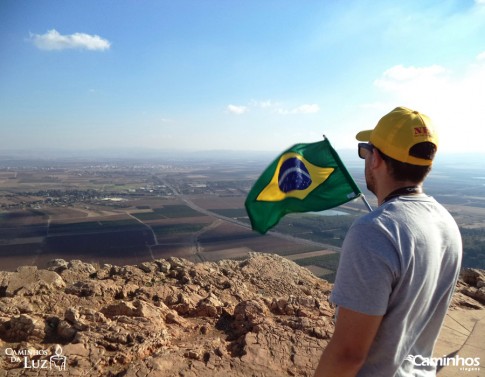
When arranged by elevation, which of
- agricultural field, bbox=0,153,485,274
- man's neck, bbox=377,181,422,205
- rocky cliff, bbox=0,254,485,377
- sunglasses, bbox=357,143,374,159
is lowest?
agricultural field, bbox=0,153,485,274

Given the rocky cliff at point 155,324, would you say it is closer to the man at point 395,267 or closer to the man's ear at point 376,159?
the man at point 395,267

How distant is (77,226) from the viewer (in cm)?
4144

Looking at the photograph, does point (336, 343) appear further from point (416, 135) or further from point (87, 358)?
point (87, 358)

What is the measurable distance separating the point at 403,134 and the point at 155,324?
490cm

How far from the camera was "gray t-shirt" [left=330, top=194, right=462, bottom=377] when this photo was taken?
1.34 m

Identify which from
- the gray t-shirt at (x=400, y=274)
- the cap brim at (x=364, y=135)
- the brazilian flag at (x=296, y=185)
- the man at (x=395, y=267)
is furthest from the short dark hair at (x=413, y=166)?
the brazilian flag at (x=296, y=185)

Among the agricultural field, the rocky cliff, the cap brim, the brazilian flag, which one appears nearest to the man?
the cap brim

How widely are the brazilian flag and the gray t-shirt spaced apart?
3.13 meters

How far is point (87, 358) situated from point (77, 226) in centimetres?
4221

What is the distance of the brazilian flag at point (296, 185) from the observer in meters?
4.79

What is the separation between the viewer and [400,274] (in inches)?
54.4

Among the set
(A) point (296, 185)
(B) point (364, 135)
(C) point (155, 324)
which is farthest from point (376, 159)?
(C) point (155, 324)

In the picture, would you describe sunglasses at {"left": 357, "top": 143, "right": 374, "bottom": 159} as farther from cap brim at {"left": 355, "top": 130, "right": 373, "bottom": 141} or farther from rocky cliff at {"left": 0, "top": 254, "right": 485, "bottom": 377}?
rocky cliff at {"left": 0, "top": 254, "right": 485, "bottom": 377}

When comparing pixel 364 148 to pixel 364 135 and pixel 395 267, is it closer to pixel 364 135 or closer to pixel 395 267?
pixel 364 135
